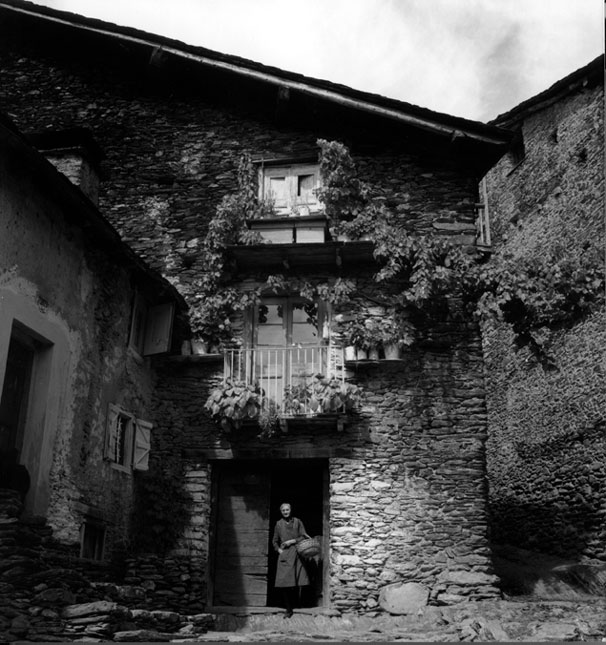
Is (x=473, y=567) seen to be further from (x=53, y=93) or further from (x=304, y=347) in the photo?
(x=53, y=93)

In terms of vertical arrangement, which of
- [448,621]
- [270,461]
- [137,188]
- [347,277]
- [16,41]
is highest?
A: [16,41]

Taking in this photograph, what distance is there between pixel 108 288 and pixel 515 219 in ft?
41.8

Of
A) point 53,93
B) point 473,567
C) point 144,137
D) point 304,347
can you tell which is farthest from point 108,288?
point 473,567

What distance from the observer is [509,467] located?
1942 cm

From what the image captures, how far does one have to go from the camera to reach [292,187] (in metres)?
13.7

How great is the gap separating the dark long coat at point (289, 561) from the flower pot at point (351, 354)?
2.44 metres

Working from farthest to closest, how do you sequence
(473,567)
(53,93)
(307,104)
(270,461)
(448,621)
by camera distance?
(53,93) → (307,104) → (270,461) → (473,567) → (448,621)

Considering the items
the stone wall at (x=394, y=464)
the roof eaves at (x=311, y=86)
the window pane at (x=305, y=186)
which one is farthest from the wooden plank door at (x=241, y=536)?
the roof eaves at (x=311, y=86)

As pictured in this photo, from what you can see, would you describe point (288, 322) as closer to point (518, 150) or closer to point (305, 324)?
point (305, 324)

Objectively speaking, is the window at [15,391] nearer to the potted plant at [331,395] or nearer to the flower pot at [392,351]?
the potted plant at [331,395]

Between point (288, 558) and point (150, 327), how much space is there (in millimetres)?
3877

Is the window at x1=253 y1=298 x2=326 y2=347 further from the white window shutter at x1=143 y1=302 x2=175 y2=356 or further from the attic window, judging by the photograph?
the attic window

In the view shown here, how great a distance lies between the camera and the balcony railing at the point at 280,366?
12281 mm

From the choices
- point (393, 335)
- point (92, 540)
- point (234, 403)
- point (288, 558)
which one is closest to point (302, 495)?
point (288, 558)
